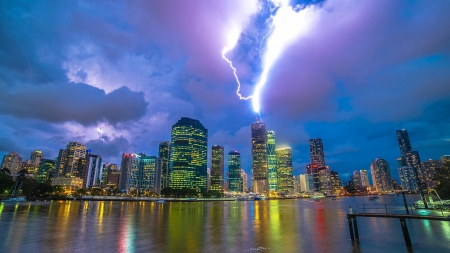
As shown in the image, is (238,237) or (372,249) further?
(238,237)

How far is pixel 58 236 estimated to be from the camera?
31625 mm

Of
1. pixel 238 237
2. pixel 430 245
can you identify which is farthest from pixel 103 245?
pixel 430 245

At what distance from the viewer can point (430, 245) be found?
28.2 metres

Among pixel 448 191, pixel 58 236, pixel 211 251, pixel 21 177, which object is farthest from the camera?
pixel 21 177

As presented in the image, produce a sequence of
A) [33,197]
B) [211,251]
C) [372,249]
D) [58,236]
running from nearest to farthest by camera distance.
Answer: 1. [211,251]
2. [372,249]
3. [58,236]
4. [33,197]

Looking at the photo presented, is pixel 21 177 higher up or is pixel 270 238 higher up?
pixel 21 177

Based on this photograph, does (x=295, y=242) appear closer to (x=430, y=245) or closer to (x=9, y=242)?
(x=430, y=245)

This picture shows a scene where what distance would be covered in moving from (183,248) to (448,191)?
12548 centimetres

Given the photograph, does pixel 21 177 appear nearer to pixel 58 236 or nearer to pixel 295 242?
pixel 58 236

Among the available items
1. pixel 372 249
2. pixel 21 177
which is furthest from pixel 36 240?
pixel 21 177

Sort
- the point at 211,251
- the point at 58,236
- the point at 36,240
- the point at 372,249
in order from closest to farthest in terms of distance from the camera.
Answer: the point at 211,251, the point at 372,249, the point at 36,240, the point at 58,236

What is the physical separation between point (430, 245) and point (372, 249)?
8117mm

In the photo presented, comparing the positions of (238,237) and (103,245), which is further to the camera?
(238,237)

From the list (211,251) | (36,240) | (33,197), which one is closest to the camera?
(211,251)
